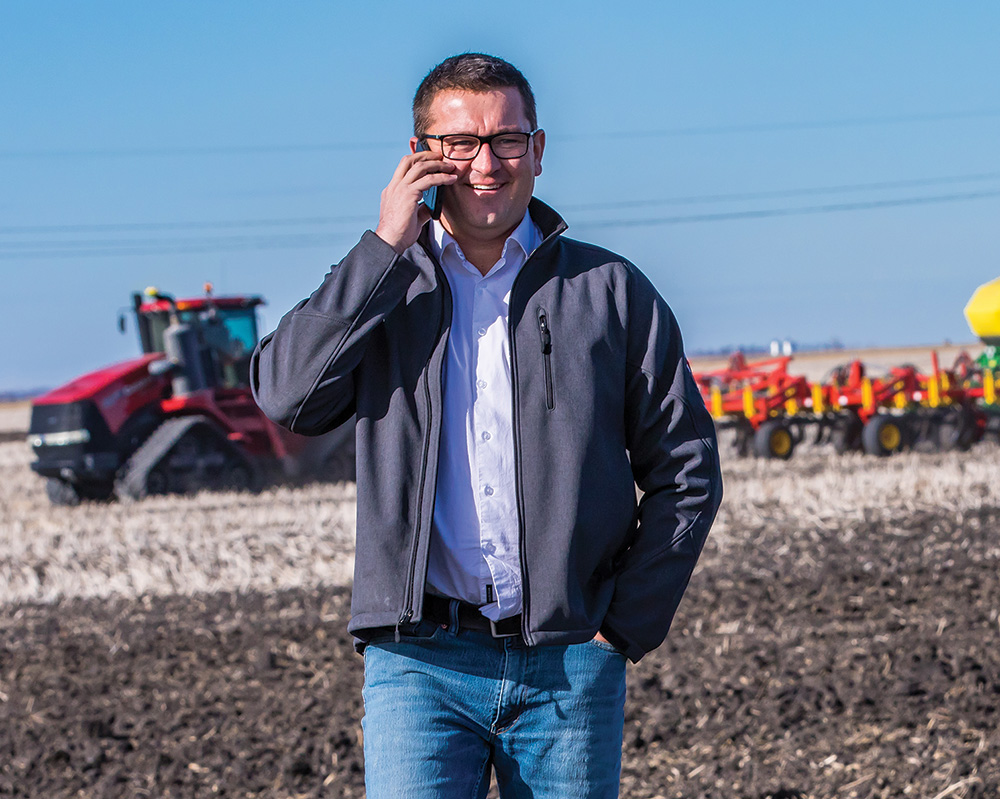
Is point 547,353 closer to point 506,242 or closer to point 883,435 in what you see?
point 506,242

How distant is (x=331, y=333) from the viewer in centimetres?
209

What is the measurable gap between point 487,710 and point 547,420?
0.50 metres

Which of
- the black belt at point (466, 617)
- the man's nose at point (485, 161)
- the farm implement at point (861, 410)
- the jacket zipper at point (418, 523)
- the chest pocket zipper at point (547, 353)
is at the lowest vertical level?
the farm implement at point (861, 410)

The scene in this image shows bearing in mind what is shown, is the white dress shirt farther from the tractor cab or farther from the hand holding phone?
the tractor cab

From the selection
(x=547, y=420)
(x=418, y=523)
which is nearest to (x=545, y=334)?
(x=547, y=420)

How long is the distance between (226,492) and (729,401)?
21.8 ft

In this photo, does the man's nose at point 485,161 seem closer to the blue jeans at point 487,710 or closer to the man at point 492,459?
the man at point 492,459

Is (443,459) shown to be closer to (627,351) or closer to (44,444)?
(627,351)

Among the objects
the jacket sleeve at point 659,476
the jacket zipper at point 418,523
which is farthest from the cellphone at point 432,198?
the jacket sleeve at point 659,476

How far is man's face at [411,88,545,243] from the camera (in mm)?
2143

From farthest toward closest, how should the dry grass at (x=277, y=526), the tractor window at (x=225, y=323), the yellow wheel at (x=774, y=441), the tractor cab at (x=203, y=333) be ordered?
1. the yellow wheel at (x=774, y=441)
2. the tractor window at (x=225, y=323)
3. the tractor cab at (x=203, y=333)
4. the dry grass at (x=277, y=526)

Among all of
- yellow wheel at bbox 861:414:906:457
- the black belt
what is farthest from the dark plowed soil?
yellow wheel at bbox 861:414:906:457

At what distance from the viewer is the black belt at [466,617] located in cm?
210

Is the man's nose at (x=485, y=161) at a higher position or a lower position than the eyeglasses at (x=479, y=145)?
lower
